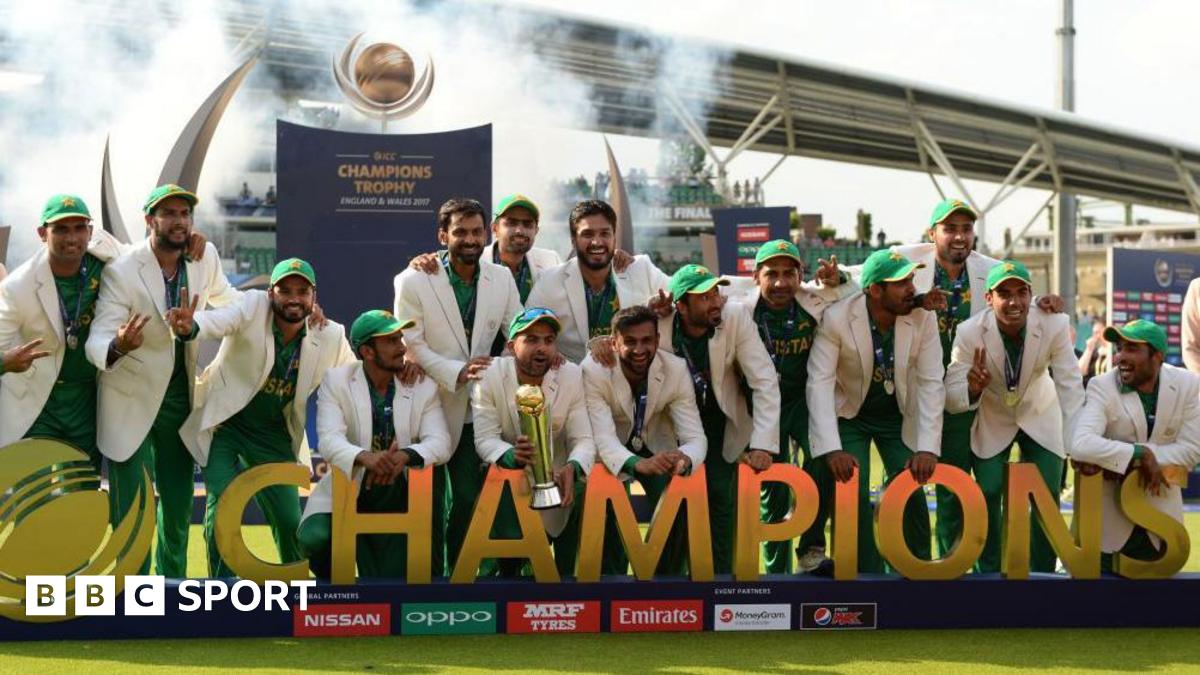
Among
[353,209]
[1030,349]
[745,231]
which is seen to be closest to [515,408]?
[1030,349]

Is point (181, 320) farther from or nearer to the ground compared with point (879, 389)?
farther from the ground

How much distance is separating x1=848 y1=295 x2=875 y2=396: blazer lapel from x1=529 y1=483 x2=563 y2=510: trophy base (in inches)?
65.4

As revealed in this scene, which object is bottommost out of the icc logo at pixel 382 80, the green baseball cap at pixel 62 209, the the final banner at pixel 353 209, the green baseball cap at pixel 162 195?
the green baseball cap at pixel 62 209

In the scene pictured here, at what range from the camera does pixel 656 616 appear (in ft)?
19.5

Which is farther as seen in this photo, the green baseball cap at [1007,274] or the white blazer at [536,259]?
the white blazer at [536,259]

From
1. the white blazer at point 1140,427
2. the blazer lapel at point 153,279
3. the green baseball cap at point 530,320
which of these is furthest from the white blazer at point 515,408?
the white blazer at point 1140,427

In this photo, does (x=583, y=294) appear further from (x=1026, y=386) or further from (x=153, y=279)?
(x=1026, y=386)

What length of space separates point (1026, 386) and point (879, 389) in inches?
29.7

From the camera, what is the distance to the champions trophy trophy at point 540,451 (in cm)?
582

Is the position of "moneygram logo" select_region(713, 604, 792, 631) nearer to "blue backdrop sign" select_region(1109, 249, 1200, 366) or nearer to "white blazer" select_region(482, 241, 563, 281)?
"white blazer" select_region(482, 241, 563, 281)

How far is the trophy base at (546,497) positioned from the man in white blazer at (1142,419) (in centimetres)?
251

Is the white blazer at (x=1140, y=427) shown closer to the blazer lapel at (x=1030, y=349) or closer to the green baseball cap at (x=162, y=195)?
the blazer lapel at (x=1030, y=349)

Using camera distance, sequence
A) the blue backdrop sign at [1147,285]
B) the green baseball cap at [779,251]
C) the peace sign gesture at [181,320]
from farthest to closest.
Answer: the blue backdrop sign at [1147,285], the green baseball cap at [779,251], the peace sign gesture at [181,320]

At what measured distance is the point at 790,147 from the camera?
1192 inches
